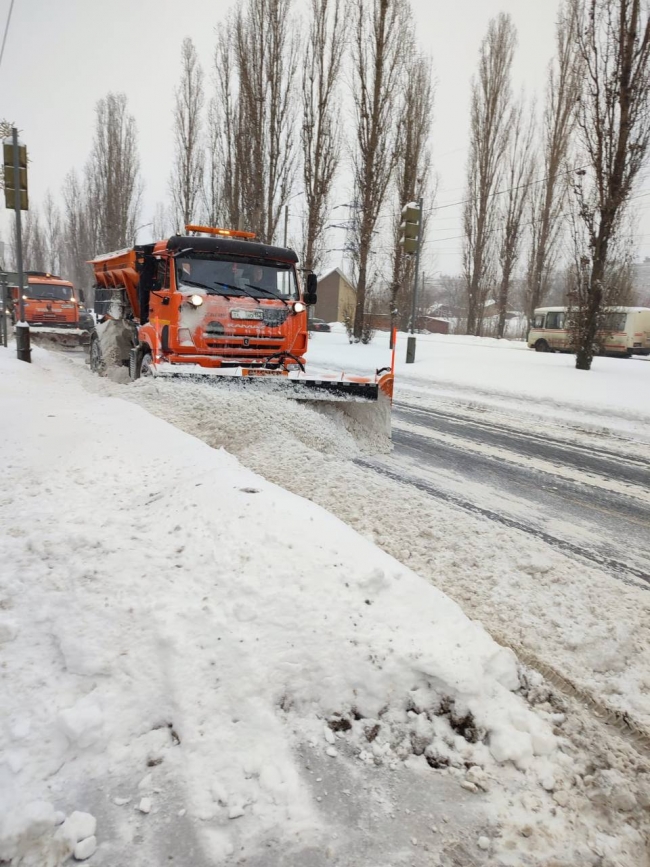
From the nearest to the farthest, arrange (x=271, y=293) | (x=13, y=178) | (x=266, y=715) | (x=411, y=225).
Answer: (x=266, y=715)
(x=271, y=293)
(x=13, y=178)
(x=411, y=225)

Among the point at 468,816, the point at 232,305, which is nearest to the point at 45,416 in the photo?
the point at 232,305

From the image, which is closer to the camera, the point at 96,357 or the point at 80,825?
the point at 80,825

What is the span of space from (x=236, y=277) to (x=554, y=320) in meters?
25.0

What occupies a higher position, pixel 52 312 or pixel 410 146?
pixel 410 146

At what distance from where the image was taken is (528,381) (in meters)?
13.2

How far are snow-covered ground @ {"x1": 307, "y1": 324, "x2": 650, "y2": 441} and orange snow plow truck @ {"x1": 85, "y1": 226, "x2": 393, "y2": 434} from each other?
4158mm

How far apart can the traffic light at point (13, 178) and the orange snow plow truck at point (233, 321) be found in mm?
4072

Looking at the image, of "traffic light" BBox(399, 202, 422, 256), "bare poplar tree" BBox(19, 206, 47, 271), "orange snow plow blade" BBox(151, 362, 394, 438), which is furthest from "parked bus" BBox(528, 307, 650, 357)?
"bare poplar tree" BBox(19, 206, 47, 271)

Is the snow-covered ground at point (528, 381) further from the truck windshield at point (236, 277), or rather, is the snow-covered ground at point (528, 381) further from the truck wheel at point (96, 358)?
the truck wheel at point (96, 358)

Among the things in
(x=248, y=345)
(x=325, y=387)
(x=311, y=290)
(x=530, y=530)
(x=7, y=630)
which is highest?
(x=311, y=290)

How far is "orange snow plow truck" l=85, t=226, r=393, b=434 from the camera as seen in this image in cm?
691

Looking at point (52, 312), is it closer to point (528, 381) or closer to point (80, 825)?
point (528, 381)

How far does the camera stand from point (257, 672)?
88.0 inches

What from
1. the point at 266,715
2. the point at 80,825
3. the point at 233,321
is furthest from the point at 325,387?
the point at 80,825
